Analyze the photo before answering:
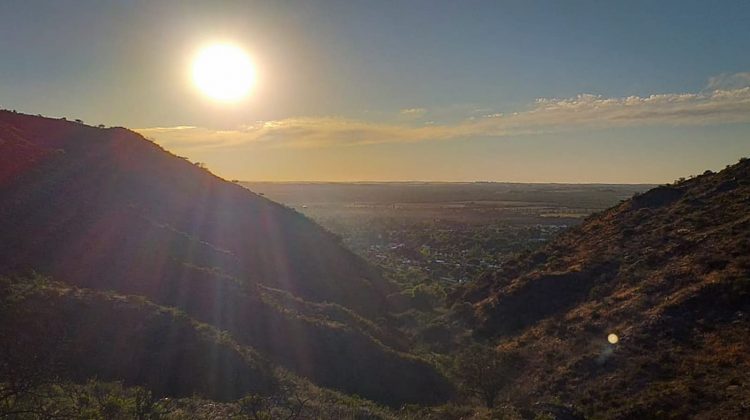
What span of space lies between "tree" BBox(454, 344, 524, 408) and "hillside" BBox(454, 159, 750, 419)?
81 cm

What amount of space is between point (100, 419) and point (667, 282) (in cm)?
2157

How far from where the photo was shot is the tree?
1856 centimetres

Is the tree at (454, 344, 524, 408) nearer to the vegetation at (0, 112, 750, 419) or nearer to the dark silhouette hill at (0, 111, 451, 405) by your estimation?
the vegetation at (0, 112, 750, 419)

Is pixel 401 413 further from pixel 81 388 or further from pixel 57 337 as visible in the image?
pixel 57 337

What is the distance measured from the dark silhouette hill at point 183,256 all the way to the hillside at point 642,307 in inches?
218

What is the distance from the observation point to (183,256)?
23859 millimetres

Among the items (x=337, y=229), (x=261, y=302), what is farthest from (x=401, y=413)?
(x=337, y=229)

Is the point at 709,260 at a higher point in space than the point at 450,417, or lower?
higher

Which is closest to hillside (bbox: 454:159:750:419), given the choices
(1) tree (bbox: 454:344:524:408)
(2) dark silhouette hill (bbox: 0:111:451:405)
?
(1) tree (bbox: 454:344:524:408)

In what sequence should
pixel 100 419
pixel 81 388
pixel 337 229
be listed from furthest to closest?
1. pixel 337 229
2. pixel 81 388
3. pixel 100 419

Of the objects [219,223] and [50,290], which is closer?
[50,290]

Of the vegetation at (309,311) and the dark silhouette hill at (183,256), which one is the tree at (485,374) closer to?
the vegetation at (309,311)

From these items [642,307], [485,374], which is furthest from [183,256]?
[642,307]

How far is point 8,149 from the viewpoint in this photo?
83.7 ft
